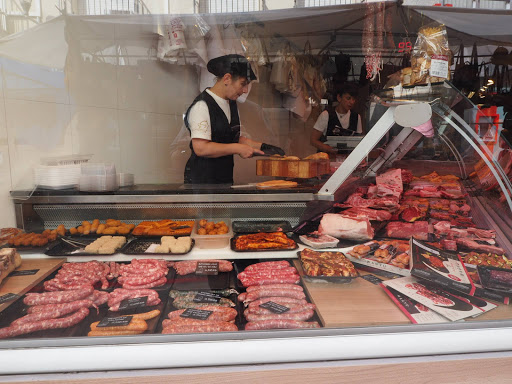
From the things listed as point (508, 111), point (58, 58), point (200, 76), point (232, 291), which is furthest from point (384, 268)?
point (200, 76)

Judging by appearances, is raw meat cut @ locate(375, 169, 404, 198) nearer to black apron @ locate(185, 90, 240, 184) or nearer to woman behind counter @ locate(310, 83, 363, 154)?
woman behind counter @ locate(310, 83, 363, 154)

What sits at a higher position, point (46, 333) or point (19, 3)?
point (19, 3)

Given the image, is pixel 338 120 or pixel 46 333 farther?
pixel 338 120

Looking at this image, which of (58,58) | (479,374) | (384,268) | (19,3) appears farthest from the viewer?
(58,58)

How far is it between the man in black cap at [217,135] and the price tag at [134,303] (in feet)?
5.87

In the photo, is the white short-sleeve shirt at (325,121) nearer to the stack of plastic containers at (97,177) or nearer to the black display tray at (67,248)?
the stack of plastic containers at (97,177)

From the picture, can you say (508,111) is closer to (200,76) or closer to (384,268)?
(384,268)

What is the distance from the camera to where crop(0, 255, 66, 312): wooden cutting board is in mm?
1778

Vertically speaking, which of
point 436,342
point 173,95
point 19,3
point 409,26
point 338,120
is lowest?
point 436,342

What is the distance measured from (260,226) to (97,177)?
1238 mm

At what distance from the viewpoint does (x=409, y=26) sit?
421 cm

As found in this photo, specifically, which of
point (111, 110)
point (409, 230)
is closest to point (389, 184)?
point (409, 230)

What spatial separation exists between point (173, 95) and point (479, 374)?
14.8 ft

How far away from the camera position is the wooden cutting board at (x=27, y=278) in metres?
1.78
